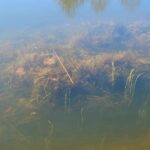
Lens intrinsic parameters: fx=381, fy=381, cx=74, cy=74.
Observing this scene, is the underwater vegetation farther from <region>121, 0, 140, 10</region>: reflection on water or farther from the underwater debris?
<region>121, 0, 140, 10</region>: reflection on water

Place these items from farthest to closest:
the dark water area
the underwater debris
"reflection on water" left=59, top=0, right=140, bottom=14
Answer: "reflection on water" left=59, top=0, right=140, bottom=14 < the underwater debris < the dark water area

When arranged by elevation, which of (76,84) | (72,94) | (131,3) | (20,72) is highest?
(131,3)

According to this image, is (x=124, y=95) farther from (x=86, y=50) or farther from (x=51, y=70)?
(x=86, y=50)

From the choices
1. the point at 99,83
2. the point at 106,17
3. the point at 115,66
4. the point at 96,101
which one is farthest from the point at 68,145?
the point at 106,17

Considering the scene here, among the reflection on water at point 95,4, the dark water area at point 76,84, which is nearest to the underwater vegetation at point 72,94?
the dark water area at point 76,84

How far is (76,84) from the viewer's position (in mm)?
6812

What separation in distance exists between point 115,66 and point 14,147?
9.49ft

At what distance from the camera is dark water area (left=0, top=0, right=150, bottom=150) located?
5539 mm

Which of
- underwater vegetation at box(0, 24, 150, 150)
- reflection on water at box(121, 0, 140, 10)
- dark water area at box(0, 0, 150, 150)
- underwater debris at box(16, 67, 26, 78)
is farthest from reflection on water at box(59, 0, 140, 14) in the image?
underwater debris at box(16, 67, 26, 78)

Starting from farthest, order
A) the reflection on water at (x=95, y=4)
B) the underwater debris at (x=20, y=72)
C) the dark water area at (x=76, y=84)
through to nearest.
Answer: the reflection on water at (x=95, y=4) → the underwater debris at (x=20, y=72) → the dark water area at (x=76, y=84)

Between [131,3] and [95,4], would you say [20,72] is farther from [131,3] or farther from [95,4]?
[131,3]

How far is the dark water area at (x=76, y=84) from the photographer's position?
5.54 metres

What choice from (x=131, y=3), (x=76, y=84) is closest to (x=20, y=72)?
(x=76, y=84)

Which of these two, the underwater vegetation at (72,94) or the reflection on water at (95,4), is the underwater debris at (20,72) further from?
the reflection on water at (95,4)
